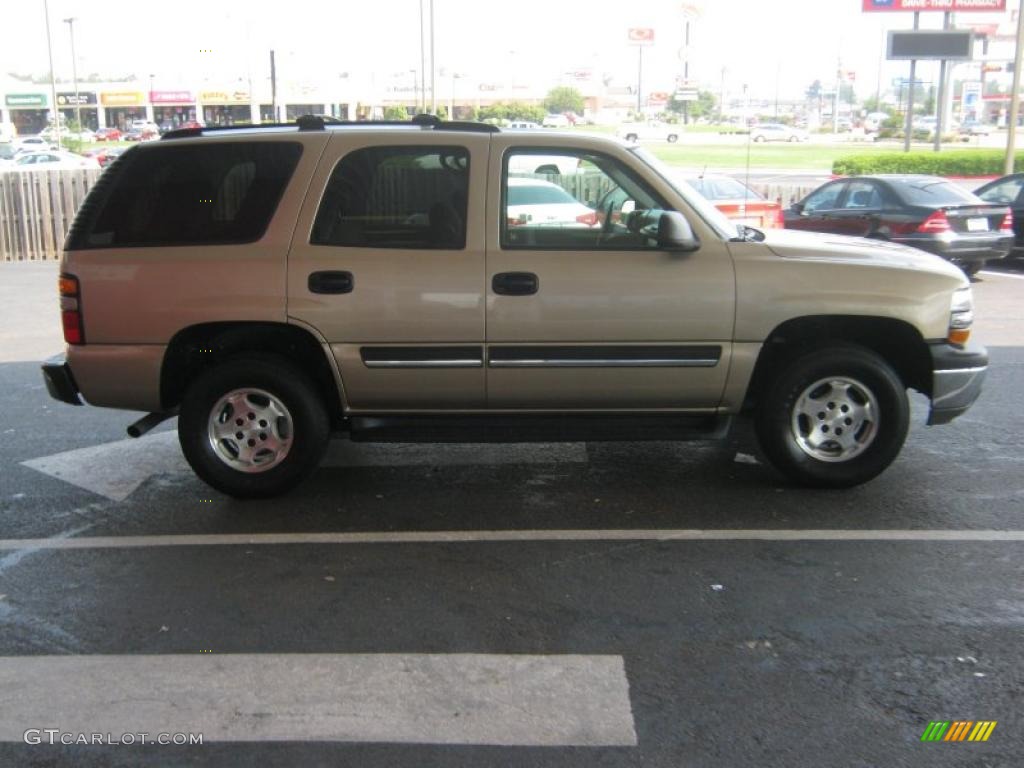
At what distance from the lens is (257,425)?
223 inches

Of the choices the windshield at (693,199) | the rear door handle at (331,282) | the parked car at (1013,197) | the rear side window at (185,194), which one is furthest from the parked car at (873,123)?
the rear door handle at (331,282)

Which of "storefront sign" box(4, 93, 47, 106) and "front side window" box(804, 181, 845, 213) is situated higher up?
"storefront sign" box(4, 93, 47, 106)

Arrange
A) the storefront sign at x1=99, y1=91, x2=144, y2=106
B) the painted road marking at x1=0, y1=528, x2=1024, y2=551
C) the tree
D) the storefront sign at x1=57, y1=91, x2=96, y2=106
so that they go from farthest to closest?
the storefront sign at x1=57, y1=91, x2=96, y2=106, the storefront sign at x1=99, y1=91, x2=144, y2=106, the tree, the painted road marking at x1=0, y1=528, x2=1024, y2=551

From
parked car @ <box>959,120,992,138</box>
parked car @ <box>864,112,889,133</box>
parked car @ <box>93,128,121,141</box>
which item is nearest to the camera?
parked car @ <box>93,128,121,141</box>

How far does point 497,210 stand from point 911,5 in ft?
145

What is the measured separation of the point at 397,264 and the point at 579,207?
1037 mm

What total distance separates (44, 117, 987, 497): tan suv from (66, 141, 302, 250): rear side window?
0.04 ft

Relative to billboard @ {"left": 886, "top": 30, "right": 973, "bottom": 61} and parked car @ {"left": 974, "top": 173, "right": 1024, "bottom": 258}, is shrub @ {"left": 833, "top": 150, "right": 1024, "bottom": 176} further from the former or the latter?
parked car @ {"left": 974, "top": 173, "right": 1024, "bottom": 258}

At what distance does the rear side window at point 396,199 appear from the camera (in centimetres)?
544

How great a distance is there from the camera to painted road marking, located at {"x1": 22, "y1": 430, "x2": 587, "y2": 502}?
6.31m

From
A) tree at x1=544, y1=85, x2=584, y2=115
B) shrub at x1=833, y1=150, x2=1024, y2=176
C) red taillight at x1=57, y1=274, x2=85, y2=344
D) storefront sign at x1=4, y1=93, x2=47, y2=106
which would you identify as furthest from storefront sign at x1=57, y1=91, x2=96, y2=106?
red taillight at x1=57, y1=274, x2=85, y2=344

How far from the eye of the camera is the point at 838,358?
5.57 m

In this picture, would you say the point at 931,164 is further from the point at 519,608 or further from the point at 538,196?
the point at 519,608

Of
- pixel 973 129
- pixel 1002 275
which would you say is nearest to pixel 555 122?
pixel 1002 275
